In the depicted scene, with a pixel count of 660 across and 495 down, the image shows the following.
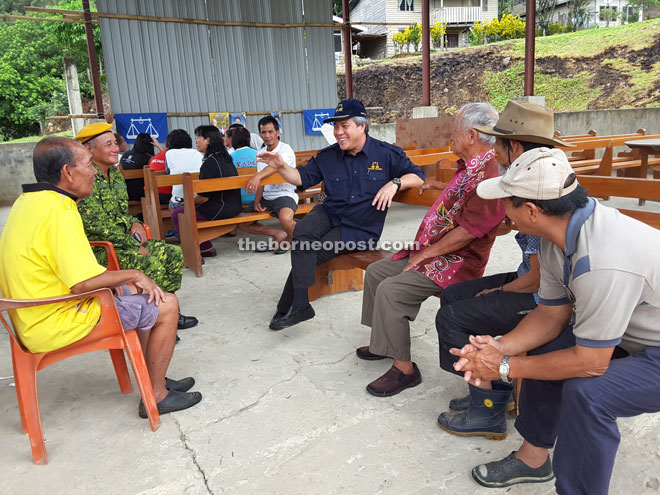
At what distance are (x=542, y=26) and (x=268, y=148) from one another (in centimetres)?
2682

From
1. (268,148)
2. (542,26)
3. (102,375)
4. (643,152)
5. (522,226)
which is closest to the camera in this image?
(522,226)

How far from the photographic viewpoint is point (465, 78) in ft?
69.8

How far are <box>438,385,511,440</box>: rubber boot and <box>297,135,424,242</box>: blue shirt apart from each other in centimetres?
147

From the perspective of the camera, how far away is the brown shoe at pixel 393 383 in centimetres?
247

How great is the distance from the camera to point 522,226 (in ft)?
5.12

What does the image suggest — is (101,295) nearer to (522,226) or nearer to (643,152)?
(522,226)

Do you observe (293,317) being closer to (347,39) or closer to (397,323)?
(397,323)

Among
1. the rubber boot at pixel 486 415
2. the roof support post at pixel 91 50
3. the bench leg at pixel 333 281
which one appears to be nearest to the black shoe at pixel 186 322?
the bench leg at pixel 333 281

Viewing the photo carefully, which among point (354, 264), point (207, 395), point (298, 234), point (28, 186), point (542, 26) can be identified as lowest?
point (207, 395)

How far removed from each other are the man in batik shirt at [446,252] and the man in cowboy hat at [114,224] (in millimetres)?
1355

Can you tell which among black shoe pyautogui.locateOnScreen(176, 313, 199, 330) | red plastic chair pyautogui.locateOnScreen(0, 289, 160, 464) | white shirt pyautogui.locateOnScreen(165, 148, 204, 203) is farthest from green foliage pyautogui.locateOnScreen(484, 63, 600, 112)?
red plastic chair pyautogui.locateOnScreen(0, 289, 160, 464)

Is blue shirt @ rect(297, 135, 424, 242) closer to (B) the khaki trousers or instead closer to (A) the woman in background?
(B) the khaki trousers

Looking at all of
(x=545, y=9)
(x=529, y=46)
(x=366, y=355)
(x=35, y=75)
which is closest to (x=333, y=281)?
(x=366, y=355)

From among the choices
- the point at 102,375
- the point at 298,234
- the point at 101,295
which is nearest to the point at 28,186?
the point at 101,295
